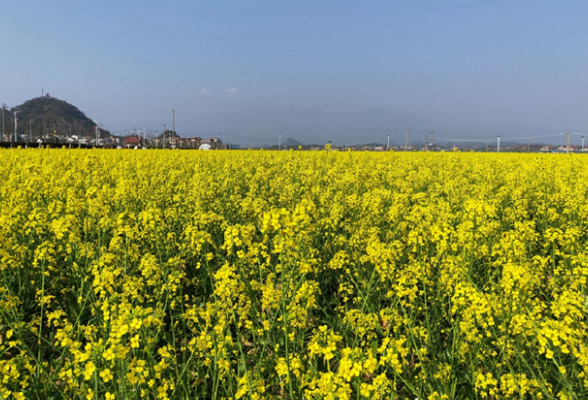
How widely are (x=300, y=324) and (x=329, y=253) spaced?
7.68ft

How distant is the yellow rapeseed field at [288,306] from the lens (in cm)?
211

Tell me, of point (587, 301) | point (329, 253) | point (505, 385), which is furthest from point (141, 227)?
point (587, 301)

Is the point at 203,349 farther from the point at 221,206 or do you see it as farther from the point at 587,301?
the point at 221,206

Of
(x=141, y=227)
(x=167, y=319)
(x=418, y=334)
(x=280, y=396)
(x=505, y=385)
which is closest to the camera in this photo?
(x=505, y=385)

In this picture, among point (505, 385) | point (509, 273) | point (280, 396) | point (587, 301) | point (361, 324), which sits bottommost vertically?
point (280, 396)

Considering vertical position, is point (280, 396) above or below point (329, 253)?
below

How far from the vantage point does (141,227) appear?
443 cm

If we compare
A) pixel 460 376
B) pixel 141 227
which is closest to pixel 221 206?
pixel 141 227

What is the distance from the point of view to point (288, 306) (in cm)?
239

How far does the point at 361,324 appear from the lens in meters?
2.61

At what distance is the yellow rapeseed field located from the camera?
6.91 ft

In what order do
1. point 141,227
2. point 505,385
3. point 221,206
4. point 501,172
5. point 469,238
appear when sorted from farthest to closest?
point 501,172 → point 221,206 → point 141,227 → point 469,238 → point 505,385

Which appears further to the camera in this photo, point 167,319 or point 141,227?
point 141,227

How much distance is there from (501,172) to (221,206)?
9.62 meters
